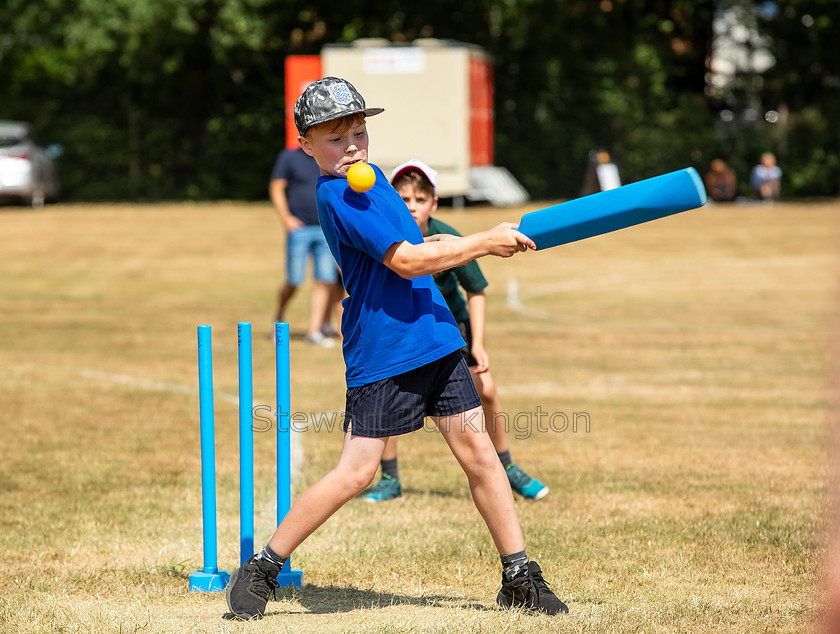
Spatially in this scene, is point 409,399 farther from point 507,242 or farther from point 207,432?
point 207,432

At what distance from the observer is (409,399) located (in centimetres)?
418

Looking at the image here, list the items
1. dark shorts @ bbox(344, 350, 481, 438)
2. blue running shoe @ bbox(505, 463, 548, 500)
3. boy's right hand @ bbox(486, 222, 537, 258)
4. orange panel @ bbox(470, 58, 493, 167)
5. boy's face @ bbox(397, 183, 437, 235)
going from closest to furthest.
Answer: boy's right hand @ bbox(486, 222, 537, 258)
dark shorts @ bbox(344, 350, 481, 438)
boy's face @ bbox(397, 183, 437, 235)
blue running shoe @ bbox(505, 463, 548, 500)
orange panel @ bbox(470, 58, 493, 167)

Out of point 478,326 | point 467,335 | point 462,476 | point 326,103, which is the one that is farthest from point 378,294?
point 462,476

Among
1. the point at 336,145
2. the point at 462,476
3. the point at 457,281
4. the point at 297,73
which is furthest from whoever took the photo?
the point at 297,73

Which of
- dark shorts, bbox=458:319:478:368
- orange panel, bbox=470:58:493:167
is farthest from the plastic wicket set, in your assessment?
orange panel, bbox=470:58:493:167

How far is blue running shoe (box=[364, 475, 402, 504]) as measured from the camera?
249 inches

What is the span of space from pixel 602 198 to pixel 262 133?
31.0 meters

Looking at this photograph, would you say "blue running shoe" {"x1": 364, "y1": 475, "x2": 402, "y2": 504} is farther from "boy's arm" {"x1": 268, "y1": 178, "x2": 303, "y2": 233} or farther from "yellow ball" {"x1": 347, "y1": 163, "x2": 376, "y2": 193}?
"boy's arm" {"x1": 268, "y1": 178, "x2": 303, "y2": 233}

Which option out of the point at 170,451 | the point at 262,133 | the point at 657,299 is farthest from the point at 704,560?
the point at 262,133

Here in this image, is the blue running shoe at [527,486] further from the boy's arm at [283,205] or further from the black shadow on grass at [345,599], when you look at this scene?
the boy's arm at [283,205]

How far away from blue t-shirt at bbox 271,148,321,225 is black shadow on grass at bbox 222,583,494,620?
7418 millimetres

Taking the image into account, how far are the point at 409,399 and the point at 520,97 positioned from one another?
3088 centimetres

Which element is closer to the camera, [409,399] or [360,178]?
[360,178]

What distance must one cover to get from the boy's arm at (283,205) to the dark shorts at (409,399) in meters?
7.87
